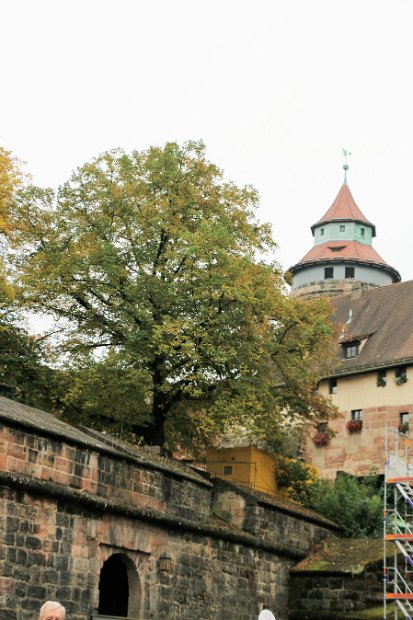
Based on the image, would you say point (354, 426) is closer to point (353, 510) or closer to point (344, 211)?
point (353, 510)

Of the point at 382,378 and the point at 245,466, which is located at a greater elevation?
the point at 382,378

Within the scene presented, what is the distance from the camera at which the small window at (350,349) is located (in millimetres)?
43312

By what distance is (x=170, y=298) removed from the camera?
2873cm

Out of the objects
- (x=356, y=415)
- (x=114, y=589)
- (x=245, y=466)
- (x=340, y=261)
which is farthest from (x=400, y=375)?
(x=340, y=261)

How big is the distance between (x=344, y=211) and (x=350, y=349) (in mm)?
29496

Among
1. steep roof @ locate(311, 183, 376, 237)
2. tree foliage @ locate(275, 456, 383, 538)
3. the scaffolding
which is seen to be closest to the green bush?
tree foliage @ locate(275, 456, 383, 538)

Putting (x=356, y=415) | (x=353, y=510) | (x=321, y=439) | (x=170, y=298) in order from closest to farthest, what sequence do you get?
(x=170, y=298)
(x=353, y=510)
(x=356, y=415)
(x=321, y=439)

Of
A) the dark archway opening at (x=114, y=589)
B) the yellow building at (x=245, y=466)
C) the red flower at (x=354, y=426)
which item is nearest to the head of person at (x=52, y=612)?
the dark archway opening at (x=114, y=589)

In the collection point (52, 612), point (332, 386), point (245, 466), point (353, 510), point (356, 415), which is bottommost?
point (52, 612)

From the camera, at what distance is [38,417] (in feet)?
66.1

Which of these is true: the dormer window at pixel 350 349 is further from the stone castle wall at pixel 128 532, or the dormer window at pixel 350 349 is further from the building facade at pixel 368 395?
the stone castle wall at pixel 128 532

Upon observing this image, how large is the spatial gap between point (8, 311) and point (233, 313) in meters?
6.38

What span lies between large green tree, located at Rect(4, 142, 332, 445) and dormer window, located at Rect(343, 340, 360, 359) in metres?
11.5

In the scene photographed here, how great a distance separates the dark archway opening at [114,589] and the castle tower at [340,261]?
43954mm
